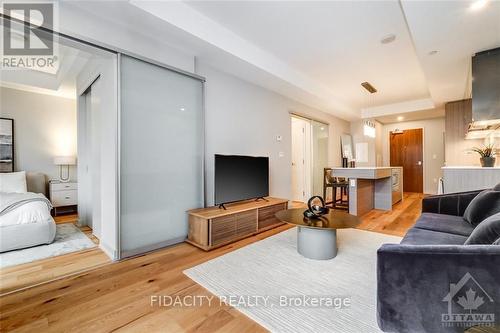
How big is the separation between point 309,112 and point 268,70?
2.35 m

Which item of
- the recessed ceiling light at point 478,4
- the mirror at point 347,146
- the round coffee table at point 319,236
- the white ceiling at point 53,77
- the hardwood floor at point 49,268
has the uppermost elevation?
the white ceiling at point 53,77

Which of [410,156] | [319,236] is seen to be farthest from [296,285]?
[410,156]

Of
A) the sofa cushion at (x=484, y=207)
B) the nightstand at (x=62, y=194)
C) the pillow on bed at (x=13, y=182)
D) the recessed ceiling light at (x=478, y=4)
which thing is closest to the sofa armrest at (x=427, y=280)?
the sofa cushion at (x=484, y=207)

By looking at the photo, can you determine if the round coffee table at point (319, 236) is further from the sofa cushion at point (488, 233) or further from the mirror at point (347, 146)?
the mirror at point (347, 146)

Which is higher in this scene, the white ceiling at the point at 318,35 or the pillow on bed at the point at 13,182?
the white ceiling at the point at 318,35

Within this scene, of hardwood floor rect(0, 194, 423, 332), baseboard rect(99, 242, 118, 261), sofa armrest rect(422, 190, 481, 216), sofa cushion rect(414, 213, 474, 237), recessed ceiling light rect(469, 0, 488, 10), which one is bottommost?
hardwood floor rect(0, 194, 423, 332)

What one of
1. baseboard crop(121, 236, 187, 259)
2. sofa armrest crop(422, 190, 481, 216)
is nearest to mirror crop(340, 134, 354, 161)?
sofa armrest crop(422, 190, 481, 216)

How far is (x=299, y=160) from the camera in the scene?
6.00 metres

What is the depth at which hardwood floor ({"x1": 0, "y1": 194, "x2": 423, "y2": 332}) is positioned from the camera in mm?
1434

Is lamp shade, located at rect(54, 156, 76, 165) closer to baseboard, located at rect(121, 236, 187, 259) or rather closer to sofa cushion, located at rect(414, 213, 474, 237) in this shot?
baseboard, located at rect(121, 236, 187, 259)

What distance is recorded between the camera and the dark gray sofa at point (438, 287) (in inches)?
37.5

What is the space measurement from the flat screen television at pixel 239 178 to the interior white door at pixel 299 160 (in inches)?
95.8

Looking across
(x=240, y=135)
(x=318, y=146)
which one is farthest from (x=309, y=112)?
(x=240, y=135)

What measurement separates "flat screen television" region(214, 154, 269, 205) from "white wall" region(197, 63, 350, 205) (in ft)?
1.04
